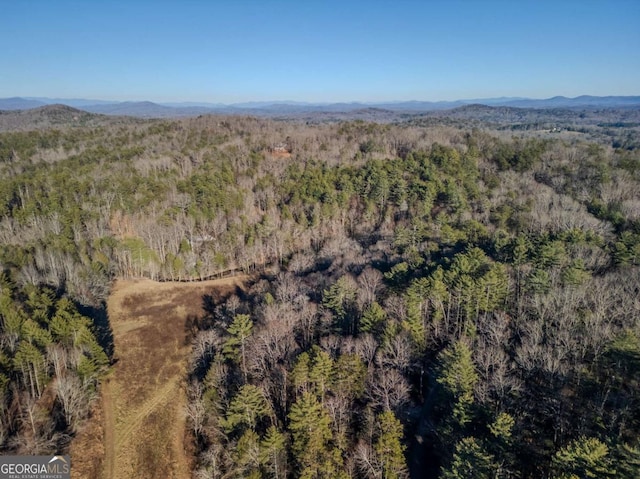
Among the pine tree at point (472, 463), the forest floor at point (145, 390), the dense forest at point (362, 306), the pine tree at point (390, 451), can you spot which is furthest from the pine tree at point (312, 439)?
the forest floor at point (145, 390)

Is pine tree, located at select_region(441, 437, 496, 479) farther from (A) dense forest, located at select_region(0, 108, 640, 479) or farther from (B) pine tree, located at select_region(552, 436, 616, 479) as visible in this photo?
(B) pine tree, located at select_region(552, 436, 616, 479)

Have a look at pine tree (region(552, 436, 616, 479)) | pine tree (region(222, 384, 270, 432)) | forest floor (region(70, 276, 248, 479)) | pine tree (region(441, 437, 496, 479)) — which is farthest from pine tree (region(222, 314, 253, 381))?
pine tree (region(552, 436, 616, 479))

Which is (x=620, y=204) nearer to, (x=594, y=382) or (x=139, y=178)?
(x=594, y=382)

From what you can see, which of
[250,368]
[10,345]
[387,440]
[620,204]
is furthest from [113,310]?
[620,204]

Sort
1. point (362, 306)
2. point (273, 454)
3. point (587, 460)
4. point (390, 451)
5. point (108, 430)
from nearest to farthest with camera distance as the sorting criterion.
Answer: point (587, 460)
point (390, 451)
point (273, 454)
point (108, 430)
point (362, 306)

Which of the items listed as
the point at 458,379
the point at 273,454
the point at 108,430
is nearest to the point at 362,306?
the point at 458,379

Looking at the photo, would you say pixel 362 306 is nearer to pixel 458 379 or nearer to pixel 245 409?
pixel 458 379
